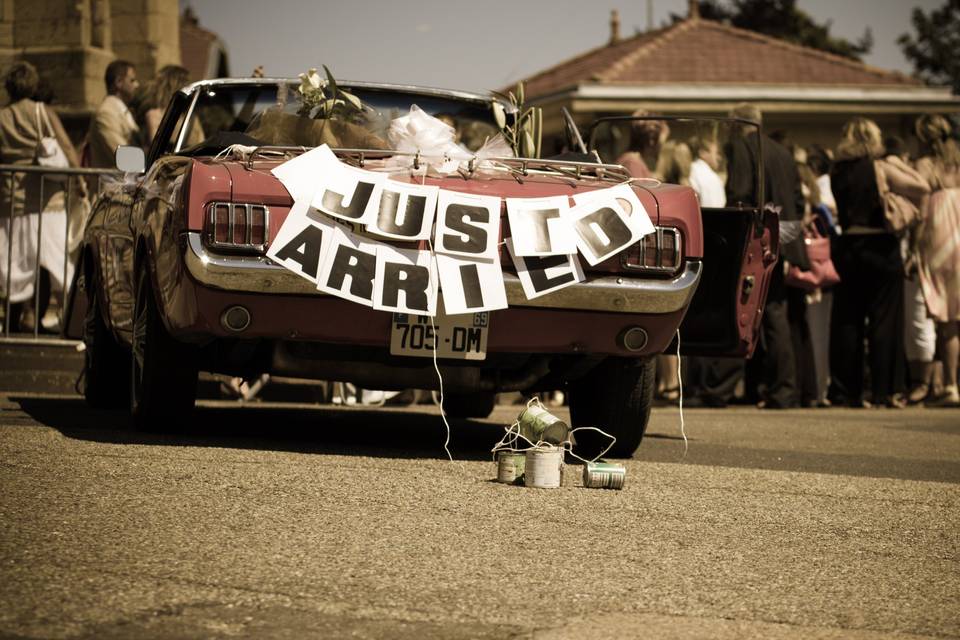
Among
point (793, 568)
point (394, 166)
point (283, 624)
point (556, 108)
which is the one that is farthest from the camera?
point (556, 108)

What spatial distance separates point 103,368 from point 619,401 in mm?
3252

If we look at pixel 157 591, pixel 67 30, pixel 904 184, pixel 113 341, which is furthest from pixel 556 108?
pixel 157 591

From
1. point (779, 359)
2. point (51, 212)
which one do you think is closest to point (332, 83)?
point (51, 212)

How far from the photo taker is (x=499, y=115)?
27.8 ft

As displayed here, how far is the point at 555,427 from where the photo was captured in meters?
6.52

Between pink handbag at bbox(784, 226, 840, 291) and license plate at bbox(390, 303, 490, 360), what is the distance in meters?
6.44

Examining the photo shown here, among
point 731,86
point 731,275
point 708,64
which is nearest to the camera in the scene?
point 731,275

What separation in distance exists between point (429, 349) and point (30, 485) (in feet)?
5.91

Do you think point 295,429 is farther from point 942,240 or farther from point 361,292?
point 942,240

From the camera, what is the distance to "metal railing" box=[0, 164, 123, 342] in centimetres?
1105

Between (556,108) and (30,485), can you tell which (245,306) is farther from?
(556,108)

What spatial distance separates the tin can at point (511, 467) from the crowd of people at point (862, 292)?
642 centimetres

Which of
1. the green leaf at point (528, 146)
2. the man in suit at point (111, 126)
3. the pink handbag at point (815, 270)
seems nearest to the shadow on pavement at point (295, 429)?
the green leaf at point (528, 146)

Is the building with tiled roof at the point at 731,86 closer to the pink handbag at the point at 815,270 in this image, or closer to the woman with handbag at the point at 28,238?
the pink handbag at the point at 815,270
